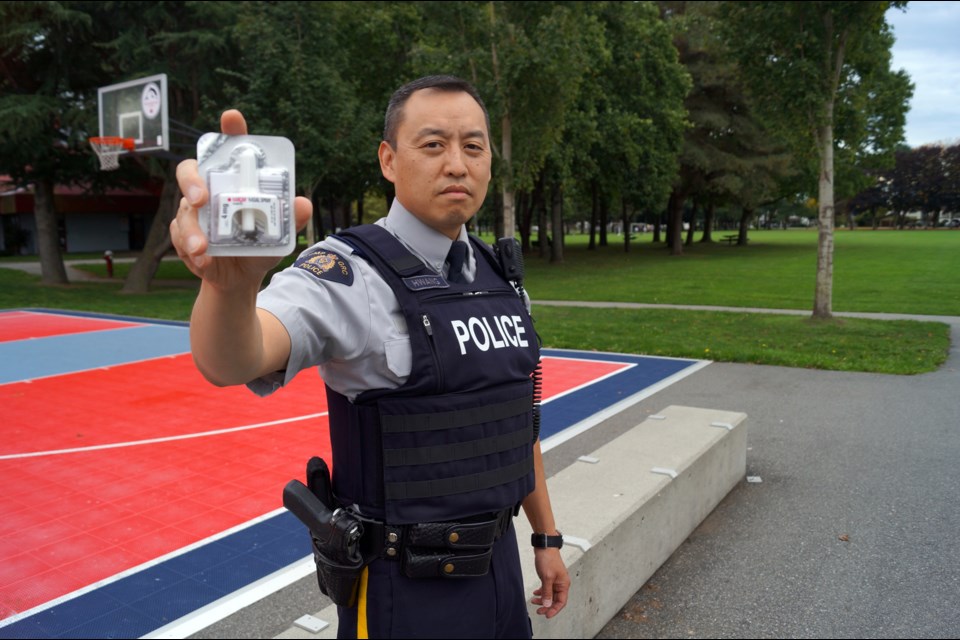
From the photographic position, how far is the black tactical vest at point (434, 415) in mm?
1891

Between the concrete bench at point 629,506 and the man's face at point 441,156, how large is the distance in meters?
1.76

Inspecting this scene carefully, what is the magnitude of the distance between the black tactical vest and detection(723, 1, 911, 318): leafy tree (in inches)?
503

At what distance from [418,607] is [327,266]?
3.12 feet

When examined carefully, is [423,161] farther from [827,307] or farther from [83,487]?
[827,307]

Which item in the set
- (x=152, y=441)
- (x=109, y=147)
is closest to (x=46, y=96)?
(x=109, y=147)

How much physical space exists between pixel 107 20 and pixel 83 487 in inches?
818

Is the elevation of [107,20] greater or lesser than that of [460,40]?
greater

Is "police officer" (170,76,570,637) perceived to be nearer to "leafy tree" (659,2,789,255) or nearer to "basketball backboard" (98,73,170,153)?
"basketball backboard" (98,73,170,153)

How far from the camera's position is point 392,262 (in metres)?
1.95

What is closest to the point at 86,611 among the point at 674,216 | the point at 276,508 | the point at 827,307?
the point at 276,508

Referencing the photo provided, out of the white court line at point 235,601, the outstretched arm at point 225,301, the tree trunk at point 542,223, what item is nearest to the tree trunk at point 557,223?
the tree trunk at point 542,223

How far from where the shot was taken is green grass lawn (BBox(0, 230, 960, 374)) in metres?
11.6

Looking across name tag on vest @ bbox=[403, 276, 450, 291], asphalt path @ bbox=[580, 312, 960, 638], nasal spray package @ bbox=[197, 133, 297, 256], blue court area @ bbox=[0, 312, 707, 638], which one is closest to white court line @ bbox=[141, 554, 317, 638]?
blue court area @ bbox=[0, 312, 707, 638]

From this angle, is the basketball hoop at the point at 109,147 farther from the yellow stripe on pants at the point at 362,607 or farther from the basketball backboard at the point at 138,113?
the yellow stripe on pants at the point at 362,607
